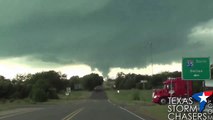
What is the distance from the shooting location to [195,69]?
32.2m

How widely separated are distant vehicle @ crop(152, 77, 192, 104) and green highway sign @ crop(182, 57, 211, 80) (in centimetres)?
1703

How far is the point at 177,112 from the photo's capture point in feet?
88.9

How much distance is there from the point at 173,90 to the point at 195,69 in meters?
18.7

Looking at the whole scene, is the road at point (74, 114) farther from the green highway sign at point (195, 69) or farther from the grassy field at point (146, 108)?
the green highway sign at point (195, 69)

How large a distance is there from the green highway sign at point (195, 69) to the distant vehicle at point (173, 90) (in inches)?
671

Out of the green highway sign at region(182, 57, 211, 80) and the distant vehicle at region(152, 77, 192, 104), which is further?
the distant vehicle at region(152, 77, 192, 104)

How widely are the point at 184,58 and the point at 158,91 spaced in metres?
22.2

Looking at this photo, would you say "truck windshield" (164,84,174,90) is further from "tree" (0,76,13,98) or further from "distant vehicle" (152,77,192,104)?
"tree" (0,76,13,98)

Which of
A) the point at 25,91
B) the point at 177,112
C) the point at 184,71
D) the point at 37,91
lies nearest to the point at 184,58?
the point at 184,71

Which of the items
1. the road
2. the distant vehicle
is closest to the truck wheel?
the distant vehicle

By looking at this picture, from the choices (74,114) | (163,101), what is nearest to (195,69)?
(74,114)

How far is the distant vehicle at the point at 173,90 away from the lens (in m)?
50.1

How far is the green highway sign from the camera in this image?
31.9 metres

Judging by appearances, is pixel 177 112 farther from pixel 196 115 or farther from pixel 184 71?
pixel 184 71
